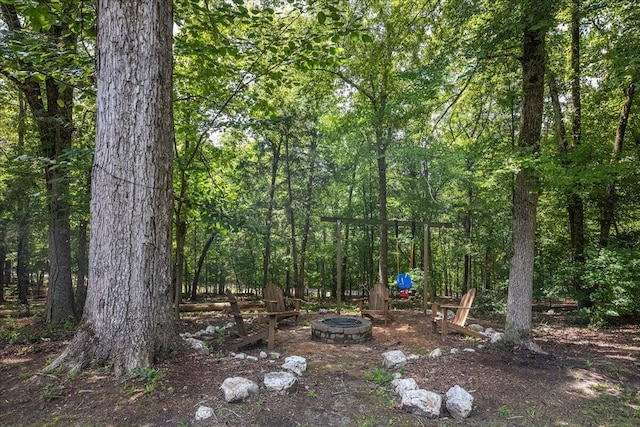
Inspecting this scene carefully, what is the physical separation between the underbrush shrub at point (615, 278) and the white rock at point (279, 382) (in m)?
5.88

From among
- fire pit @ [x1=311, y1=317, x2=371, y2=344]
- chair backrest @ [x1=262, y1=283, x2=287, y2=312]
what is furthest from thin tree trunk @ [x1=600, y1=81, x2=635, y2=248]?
chair backrest @ [x1=262, y1=283, x2=287, y2=312]

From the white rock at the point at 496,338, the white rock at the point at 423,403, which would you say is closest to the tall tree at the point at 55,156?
the white rock at the point at 423,403

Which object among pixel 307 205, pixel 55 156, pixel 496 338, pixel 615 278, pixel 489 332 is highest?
pixel 55 156

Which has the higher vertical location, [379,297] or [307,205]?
[307,205]

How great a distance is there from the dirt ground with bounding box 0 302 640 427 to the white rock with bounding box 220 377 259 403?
0.20 ft

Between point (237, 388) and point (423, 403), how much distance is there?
1.53 m

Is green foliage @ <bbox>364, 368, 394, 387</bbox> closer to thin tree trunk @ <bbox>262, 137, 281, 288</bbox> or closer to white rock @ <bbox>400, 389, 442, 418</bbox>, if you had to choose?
white rock @ <bbox>400, 389, 442, 418</bbox>

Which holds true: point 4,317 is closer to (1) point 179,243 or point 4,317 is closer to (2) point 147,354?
(1) point 179,243

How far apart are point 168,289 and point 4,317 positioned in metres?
7.72

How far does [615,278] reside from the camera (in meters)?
5.89

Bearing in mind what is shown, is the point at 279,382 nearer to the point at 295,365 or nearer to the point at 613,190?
the point at 295,365

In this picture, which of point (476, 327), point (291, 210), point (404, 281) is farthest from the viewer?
point (291, 210)

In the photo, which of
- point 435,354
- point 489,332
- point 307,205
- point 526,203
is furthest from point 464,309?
point 307,205

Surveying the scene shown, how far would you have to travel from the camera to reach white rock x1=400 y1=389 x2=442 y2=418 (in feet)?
9.08
